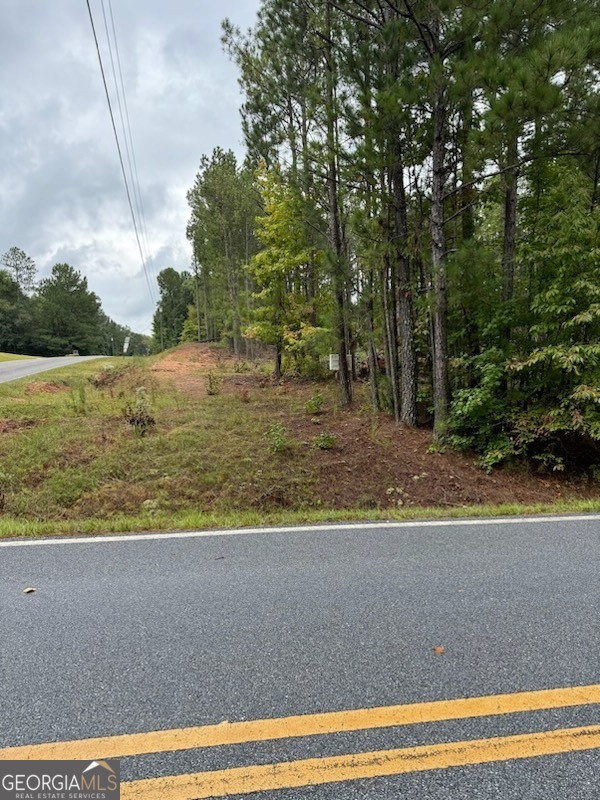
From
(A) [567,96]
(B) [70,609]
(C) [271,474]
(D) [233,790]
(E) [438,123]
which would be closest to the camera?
(D) [233,790]

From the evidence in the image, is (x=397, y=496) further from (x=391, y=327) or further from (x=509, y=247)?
(x=509, y=247)

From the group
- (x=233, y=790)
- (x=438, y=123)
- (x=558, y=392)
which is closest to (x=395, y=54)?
(x=438, y=123)

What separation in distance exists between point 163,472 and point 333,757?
4.78 metres

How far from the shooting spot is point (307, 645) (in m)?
2.30

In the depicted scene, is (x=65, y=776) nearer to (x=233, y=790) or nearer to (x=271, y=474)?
(x=233, y=790)

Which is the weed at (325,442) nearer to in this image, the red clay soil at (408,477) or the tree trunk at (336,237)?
the red clay soil at (408,477)

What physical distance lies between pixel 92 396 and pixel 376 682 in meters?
11.2

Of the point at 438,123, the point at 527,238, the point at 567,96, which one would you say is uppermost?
the point at 438,123

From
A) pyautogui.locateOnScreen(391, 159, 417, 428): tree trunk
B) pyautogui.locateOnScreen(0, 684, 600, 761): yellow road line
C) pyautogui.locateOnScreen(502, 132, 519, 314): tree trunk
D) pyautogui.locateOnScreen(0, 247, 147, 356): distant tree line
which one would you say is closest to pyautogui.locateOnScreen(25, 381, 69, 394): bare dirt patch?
pyautogui.locateOnScreen(391, 159, 417, 428): tree trunk

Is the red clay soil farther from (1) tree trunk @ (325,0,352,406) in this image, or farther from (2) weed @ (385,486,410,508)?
(1) tree trunk @ (325,0,352,406)

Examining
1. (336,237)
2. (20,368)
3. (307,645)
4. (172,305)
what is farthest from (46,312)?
(307,645)

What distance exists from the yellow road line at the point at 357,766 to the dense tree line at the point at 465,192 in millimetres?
4902

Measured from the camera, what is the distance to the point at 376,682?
6.68 feet

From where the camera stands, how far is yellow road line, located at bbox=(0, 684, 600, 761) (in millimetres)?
1713
